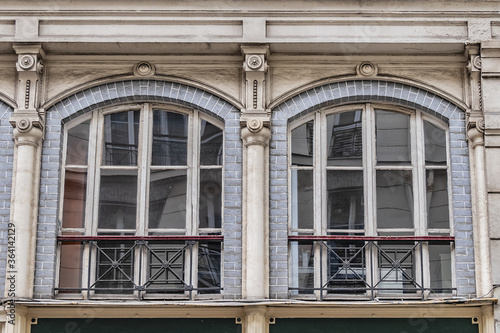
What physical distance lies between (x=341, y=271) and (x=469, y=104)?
281 cm

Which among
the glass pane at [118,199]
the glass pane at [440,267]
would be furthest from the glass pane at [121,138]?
the glass pane at [440,267]

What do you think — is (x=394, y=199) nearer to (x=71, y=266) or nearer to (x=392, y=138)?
(x=392, y=138)

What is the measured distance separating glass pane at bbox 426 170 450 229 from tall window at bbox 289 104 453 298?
1cm

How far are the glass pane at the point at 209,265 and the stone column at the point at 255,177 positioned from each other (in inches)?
A: 16.9

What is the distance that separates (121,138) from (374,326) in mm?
4145

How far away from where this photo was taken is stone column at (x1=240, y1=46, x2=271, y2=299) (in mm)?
11906

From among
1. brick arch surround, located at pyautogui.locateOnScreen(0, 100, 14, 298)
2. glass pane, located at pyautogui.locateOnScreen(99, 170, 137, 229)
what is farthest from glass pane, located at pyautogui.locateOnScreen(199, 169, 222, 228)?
brick arch surround, located at pyautogui.locateOnScreen(0, 100, 14, 298)

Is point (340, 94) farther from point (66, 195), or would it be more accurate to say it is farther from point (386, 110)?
point (66, 195)

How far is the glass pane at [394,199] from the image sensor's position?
40.8 ft

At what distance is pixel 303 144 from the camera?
502 inches

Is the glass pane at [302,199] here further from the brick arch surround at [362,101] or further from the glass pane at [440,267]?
the glass pane at [440,267]

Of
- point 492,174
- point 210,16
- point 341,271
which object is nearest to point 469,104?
point 492,174

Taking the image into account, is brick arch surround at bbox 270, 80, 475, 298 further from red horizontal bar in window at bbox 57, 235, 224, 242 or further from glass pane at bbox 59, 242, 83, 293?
glass pane at bbox 59, 242, 83, 293

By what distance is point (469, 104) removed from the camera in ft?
41.3
